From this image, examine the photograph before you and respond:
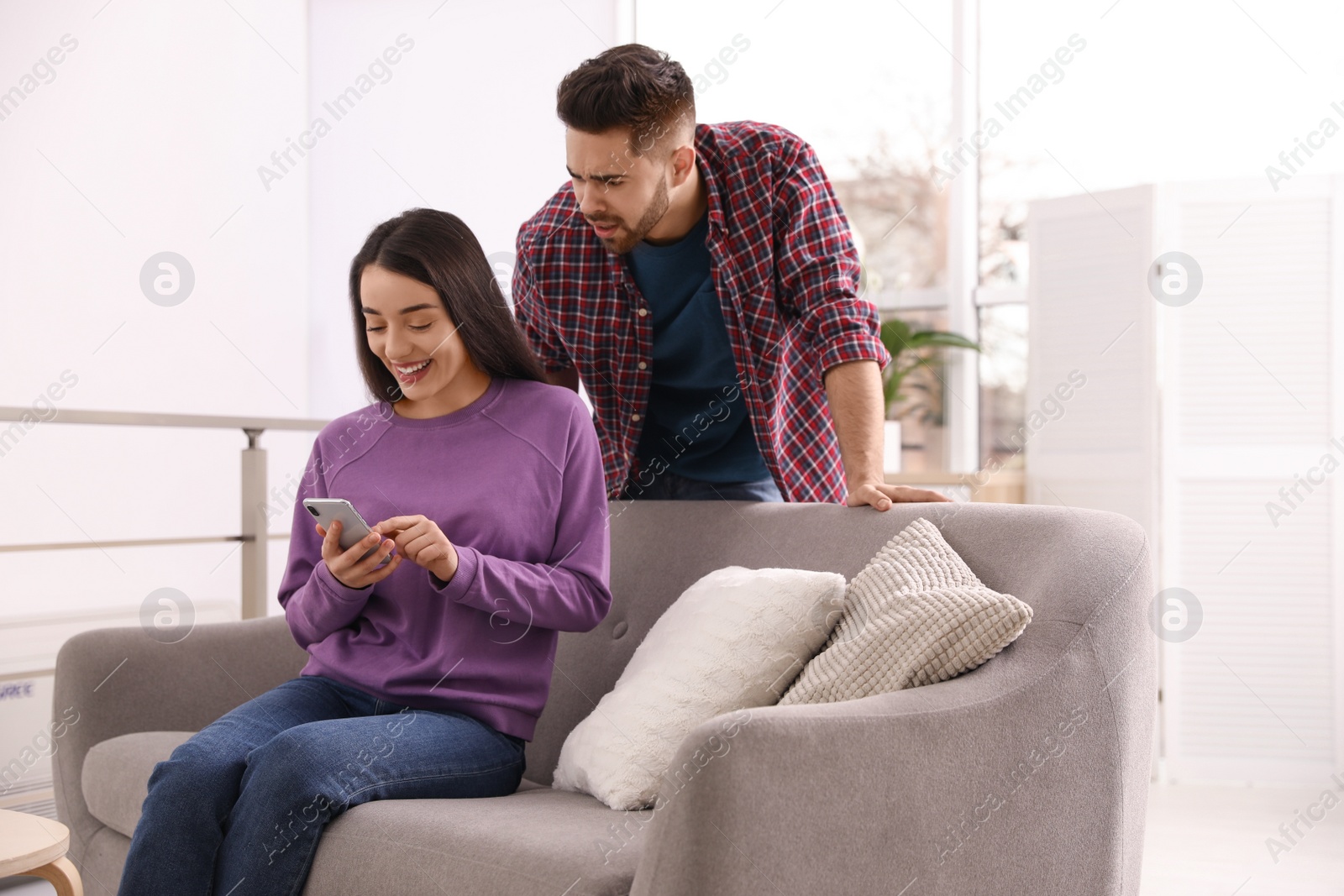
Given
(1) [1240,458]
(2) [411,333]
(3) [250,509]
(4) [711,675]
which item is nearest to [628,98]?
(2) [411,333]

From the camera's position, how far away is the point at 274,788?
4.42 ft

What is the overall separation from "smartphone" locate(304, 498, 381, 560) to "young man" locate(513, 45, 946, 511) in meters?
0.65

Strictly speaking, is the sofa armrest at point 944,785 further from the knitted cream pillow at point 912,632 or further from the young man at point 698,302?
the young man at point 698,302

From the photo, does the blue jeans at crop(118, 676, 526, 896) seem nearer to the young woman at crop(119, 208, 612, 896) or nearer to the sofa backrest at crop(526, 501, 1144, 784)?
the young woman at crop(119, 208, 612, 896)

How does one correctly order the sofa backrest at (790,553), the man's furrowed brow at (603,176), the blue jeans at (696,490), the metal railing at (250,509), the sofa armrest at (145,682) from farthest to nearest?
the metal railing at (250,509) < the blue jeans at (696,490) < the sofa armrest at (145,682) < the man's furrowed brow at (603,176) < the sofa backrest at (790,553)

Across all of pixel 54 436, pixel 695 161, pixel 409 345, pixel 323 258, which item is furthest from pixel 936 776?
pixel 323 258

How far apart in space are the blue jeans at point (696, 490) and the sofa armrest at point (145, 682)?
0.68 m

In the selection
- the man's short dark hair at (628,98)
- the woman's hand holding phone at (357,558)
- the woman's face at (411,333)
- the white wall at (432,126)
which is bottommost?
the woman's hand holding phone at (357,558)

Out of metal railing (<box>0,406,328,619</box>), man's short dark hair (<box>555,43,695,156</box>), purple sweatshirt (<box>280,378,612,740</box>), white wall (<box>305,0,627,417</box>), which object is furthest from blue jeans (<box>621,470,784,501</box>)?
white wall (<box>305,0,627,417</box>)

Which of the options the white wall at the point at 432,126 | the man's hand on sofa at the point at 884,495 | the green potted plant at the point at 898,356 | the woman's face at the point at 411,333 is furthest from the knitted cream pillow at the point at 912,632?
the white wall at the point at 432,126

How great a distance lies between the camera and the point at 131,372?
14.8 feet

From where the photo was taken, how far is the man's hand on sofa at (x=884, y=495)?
5.48ft

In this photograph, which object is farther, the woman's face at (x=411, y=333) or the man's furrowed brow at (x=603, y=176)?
the man's furrowed brow at (x=603, y=176)

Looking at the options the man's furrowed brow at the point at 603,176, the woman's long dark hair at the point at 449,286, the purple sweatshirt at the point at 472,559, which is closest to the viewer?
the purple sweatshirt at the point at 472,559
